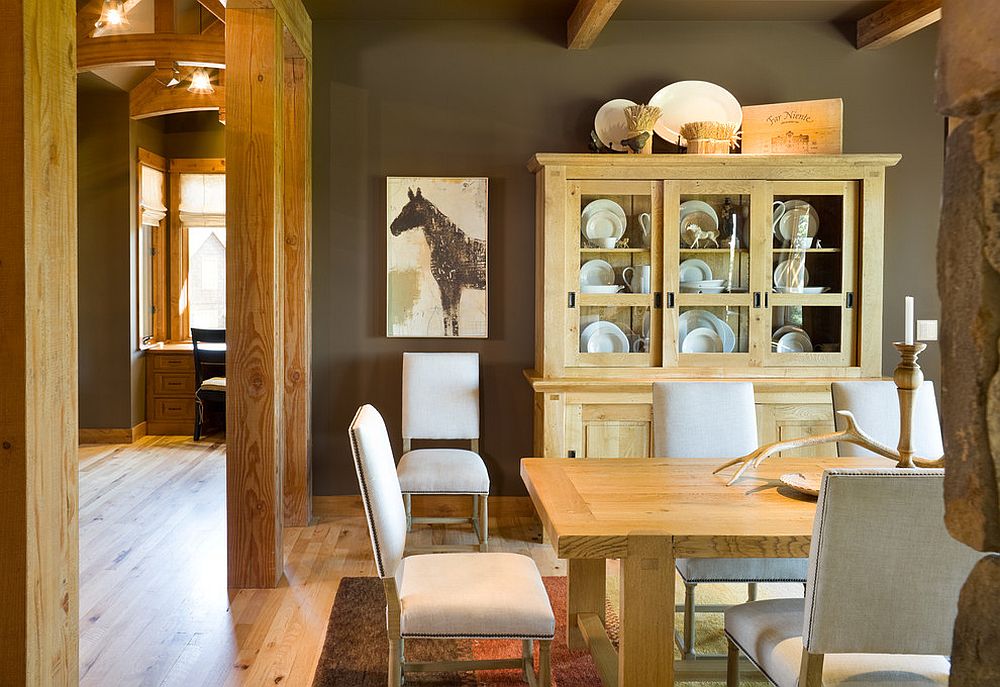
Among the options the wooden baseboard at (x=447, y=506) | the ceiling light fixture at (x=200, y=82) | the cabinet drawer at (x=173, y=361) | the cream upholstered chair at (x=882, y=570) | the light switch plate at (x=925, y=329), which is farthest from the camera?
the cabinet drawer at (x=173, y=361)

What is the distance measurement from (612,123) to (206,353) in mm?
3860

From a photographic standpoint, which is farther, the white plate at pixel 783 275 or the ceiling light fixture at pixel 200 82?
the ceiling light fixture at pixel 200 82

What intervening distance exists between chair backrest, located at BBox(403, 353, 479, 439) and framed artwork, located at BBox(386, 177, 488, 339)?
0.93 ft

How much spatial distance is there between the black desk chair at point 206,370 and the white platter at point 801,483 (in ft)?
16.6

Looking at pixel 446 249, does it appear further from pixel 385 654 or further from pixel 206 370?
pixel 206 370

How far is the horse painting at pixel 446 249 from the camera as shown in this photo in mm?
4766

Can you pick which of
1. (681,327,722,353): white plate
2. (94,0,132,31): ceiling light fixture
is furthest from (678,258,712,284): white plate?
(94,0,132,31): ceiling light fixture

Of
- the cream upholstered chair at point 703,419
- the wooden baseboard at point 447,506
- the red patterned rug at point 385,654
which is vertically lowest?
the red patterned rug at point 385,654

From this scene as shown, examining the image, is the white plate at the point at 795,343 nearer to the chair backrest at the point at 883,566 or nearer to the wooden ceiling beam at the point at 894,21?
the wooden ceiling beam at the point at 894,21

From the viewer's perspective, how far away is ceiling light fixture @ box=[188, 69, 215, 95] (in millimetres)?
5887

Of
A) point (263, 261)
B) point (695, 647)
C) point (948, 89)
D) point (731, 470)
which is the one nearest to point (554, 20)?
point (263, 261)

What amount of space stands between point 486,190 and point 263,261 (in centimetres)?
148

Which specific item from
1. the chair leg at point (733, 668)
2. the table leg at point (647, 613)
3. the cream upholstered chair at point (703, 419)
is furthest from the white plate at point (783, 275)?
the table leg at point (647, 613)

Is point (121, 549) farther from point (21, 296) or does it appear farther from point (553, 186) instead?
point (21, 296)
